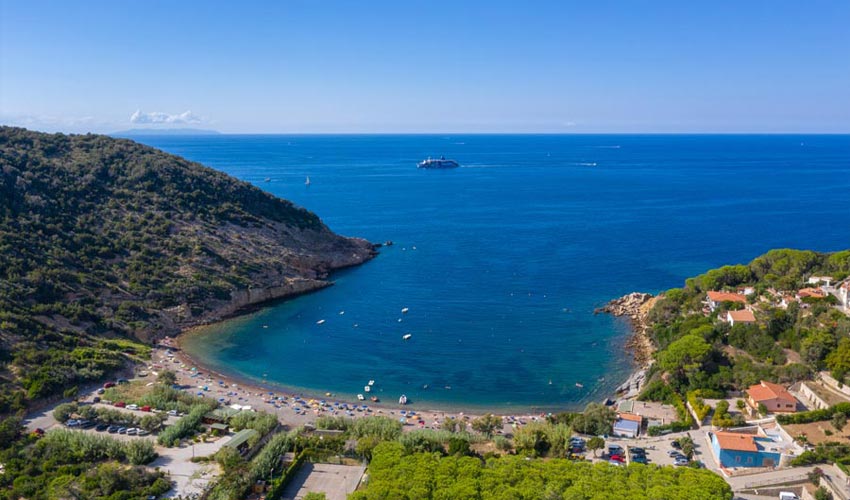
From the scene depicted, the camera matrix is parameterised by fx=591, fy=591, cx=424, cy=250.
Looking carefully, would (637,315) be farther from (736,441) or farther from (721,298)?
(736,441)

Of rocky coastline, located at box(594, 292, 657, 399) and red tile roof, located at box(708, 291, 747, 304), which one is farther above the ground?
red tile roof, located at box(708, 291, 747, 304)

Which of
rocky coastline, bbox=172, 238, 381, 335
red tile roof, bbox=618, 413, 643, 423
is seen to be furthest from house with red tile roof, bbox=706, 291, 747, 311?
rocky coastline, bbox=172, 238, 381, 335

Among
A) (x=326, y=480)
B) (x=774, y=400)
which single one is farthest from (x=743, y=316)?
(x=326, y=480)

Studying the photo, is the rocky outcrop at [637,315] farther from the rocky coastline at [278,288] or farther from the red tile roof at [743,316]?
the rocky coastline at [278,288]

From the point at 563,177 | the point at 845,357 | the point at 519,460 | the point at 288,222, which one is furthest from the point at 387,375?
the point at 563,177

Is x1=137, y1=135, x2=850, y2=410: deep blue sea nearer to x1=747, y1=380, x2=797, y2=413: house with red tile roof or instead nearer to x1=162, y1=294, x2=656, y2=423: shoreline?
x1=162, y1=294, x2=656, y2=423: shoreline

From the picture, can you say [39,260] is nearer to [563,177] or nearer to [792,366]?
[792,366]

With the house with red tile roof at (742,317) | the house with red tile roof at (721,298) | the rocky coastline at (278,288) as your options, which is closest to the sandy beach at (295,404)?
the rocky coastline at (278,288)
